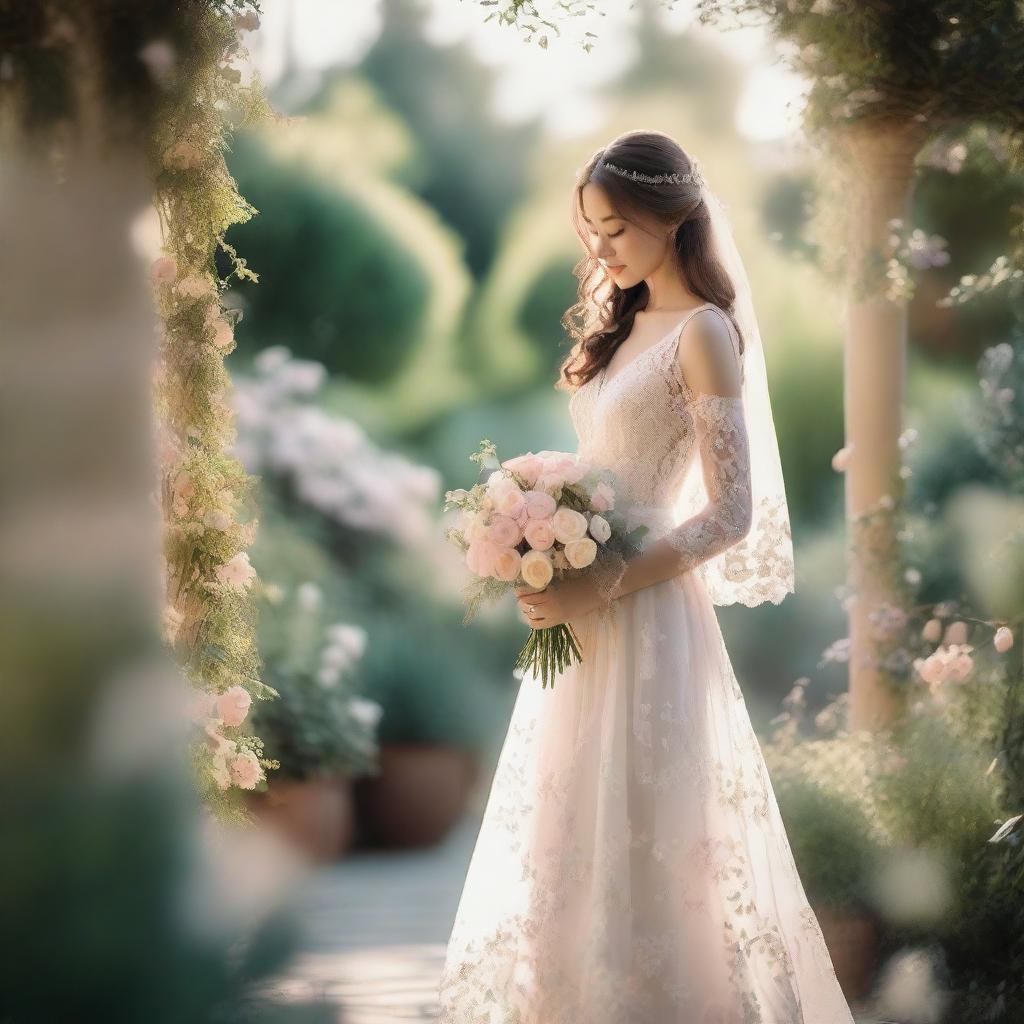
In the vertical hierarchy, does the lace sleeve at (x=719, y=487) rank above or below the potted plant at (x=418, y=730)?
below

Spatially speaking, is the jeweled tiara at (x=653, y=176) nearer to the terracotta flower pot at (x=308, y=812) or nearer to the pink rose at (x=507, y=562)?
the pink rose at (x=507, y=562)

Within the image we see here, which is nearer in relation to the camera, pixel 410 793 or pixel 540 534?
pixel 540 534

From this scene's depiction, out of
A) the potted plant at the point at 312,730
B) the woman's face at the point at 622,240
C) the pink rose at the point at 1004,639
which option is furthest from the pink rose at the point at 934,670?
the potted plant at the point at 312,730

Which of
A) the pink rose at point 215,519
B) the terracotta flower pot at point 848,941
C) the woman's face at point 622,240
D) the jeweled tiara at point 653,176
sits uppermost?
the jeweled tiara at point 653,176

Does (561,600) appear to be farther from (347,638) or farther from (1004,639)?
(347,638)

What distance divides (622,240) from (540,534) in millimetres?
625

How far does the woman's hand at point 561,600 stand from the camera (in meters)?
2.48

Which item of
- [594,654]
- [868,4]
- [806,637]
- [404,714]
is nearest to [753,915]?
[594,654]

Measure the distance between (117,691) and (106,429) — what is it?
0.42 m

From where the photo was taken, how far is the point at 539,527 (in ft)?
7.93

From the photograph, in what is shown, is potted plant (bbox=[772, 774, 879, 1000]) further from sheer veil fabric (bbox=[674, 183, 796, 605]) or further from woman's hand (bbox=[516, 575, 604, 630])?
woman's hand (bbox=[516, 575, 604, 630])

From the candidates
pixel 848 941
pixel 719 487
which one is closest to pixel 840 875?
pixel 848 941

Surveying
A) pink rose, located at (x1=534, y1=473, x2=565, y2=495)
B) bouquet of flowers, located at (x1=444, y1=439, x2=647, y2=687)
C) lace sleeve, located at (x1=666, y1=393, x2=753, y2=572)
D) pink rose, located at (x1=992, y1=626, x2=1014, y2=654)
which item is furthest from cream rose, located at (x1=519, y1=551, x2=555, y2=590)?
pink rose, located at (x1=992, y1=626, x2=1014, y2=654)

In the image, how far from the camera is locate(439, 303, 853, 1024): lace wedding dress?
247 cm
